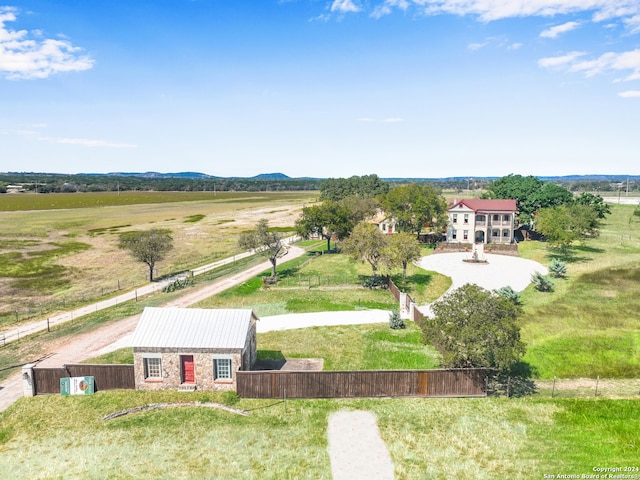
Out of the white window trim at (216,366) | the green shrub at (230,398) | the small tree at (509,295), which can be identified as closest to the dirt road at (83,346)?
the white window trim at (216,366)

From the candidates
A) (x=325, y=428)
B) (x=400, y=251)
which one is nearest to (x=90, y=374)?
(x=325, y=428)

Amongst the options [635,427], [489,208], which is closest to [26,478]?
[635,427]

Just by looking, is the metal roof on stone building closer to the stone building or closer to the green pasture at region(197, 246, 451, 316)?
the stone building

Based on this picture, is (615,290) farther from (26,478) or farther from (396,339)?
(26,478)

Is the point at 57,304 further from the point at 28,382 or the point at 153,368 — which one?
the point at 153,368

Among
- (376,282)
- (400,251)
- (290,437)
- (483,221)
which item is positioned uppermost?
(483,221)

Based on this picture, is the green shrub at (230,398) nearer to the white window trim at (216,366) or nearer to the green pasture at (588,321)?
the white window trim at (216,366)

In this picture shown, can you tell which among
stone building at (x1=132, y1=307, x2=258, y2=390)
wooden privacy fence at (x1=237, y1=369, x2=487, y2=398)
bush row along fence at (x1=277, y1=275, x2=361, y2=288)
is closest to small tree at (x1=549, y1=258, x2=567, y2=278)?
bush row along fence at (x1=277, y1=275, x2=361, y2=288)
